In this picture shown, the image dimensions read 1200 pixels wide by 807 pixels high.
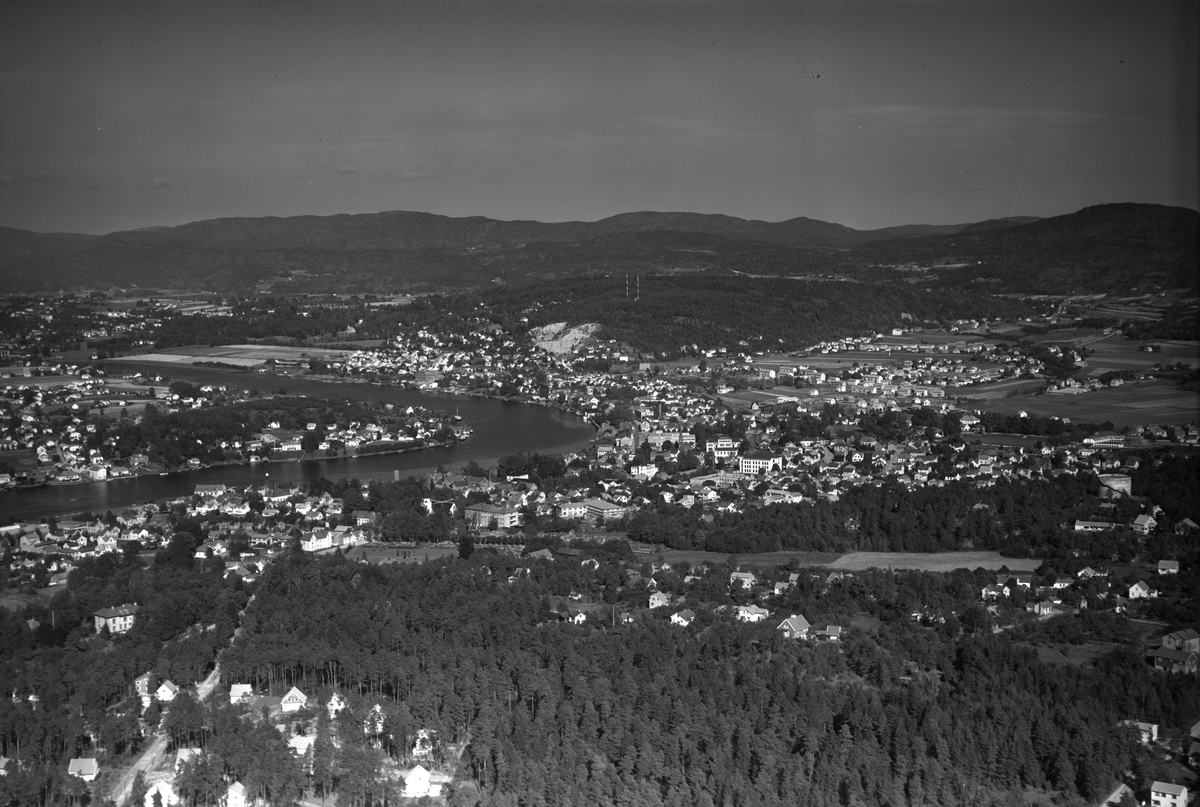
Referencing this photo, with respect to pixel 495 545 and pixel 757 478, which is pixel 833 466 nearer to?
pixel 757 478

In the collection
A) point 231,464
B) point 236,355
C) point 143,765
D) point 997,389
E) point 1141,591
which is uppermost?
point 1141,591

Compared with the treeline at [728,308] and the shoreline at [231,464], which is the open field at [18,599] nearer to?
the shoreline at [231,464]

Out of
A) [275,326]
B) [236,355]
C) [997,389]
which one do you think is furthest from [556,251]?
[997,389]

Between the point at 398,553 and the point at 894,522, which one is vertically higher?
the point at 894,522

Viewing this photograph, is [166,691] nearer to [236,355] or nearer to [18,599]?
[18,599]

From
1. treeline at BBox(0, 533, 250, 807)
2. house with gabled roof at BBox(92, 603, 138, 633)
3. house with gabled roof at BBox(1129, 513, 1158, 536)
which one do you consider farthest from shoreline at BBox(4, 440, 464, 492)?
house with gabled roof at BBox(1129, 513, 1158, 536)

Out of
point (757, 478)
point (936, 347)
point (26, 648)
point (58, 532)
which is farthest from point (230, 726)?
point (936, 347)

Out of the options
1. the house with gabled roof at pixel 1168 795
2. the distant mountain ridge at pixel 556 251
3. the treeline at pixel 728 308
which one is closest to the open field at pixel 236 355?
the distant mountain ridge at pixel 556 251
